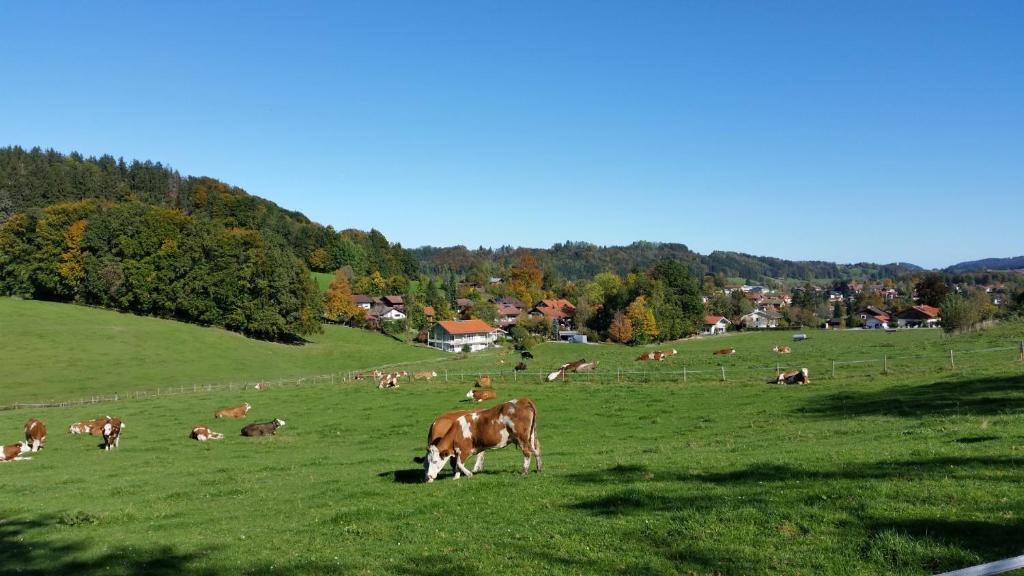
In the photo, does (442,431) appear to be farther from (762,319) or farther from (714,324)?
(762,319)

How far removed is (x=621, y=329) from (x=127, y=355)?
74556 millimetres

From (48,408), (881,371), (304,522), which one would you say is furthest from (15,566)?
(48,408)

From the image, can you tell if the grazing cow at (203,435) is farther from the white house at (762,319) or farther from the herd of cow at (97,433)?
the white house at (762,319)

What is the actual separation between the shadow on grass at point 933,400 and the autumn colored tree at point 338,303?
110012 millimetres

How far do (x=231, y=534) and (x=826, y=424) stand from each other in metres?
17.7

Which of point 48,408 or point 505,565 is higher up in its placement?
point 505,565

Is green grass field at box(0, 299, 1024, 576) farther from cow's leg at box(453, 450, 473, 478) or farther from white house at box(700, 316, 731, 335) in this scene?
white house at box(700, 316, 731, 335)

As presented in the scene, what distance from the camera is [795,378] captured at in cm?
3144

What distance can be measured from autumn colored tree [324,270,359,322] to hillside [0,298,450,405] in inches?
1072

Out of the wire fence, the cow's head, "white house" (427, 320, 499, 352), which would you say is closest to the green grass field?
the cow's head

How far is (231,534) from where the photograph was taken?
11.9 meters

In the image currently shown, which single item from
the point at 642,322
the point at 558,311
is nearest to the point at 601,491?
the point at 642,322

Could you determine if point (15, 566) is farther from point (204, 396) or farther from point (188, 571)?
point (204, 396)

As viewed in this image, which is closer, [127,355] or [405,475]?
[405,475]
